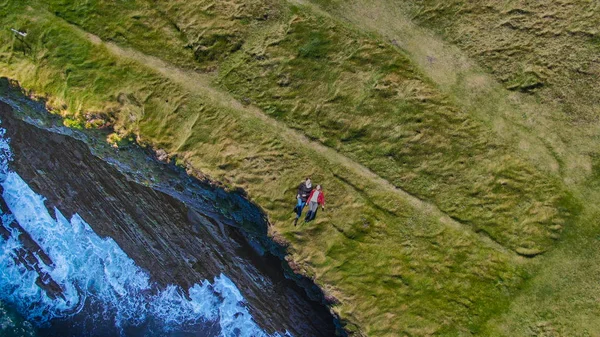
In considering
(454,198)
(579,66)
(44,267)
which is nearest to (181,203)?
(44,267)

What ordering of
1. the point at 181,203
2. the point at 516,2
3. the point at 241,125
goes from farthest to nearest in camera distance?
the point at 181,203 < the point at 241,125 < the point at 516,2

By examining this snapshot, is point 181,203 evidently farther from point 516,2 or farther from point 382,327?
point 516,2

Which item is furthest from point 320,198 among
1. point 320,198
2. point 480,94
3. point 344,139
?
point 480,94

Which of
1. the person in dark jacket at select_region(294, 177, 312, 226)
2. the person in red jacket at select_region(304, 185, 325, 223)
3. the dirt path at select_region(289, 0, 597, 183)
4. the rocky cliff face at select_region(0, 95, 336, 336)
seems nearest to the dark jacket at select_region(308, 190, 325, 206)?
the person in red jacket at select_region(304, 185, 325, 223)

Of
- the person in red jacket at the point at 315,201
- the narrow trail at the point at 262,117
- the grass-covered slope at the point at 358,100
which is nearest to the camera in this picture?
the grass-covered slope at the point at 358,100

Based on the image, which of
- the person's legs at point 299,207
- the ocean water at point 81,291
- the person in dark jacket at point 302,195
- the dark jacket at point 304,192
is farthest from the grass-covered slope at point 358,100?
the ocean water at point 81,291

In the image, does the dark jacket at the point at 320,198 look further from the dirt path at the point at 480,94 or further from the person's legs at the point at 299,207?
the dirt path at the point at 480,94
